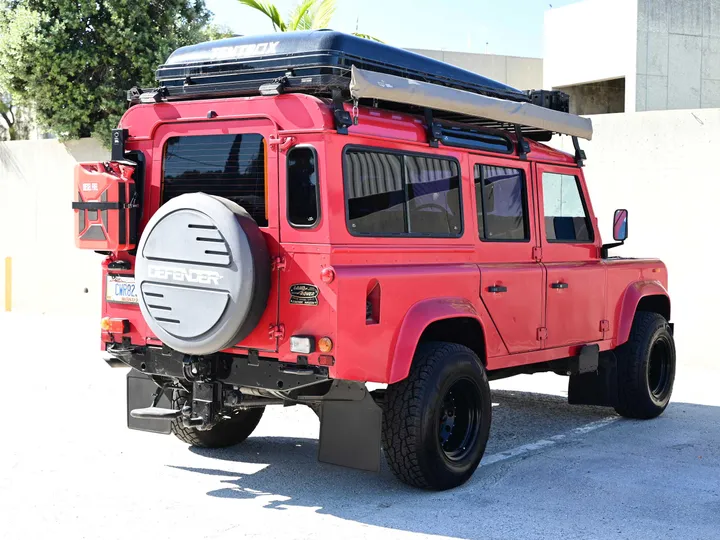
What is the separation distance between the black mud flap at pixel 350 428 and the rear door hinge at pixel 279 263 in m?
0.75

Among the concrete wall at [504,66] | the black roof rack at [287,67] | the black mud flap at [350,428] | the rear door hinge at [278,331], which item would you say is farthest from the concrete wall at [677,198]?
the concrete wall at [504,66]

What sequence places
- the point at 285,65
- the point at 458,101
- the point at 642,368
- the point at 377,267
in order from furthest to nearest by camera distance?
the point at 642,368 < the point at 458,101 < the point at 285,65 < the point at 377,267

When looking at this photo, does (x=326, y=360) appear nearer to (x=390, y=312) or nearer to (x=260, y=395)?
(x=390, y=312)

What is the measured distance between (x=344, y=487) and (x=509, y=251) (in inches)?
81.1

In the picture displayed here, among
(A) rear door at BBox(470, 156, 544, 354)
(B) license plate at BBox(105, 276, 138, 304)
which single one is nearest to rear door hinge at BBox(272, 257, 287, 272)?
(B) license plate at BBox(105, 276, 138, 304)

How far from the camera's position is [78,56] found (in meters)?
15.6

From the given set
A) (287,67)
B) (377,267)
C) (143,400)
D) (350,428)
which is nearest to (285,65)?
(287,67)

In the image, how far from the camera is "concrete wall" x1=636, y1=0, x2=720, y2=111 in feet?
61.3

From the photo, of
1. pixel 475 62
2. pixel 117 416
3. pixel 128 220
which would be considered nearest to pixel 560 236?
pixel 128 220

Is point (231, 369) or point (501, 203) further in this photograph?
point (501, 203)

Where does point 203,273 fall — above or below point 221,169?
below

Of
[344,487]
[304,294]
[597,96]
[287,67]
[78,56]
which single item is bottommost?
[344,487]

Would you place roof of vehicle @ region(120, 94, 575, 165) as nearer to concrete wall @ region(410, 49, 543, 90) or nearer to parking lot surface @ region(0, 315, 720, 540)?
parking lot surface @ region(0, 315, 720, 540)

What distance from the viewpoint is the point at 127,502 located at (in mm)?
5812
